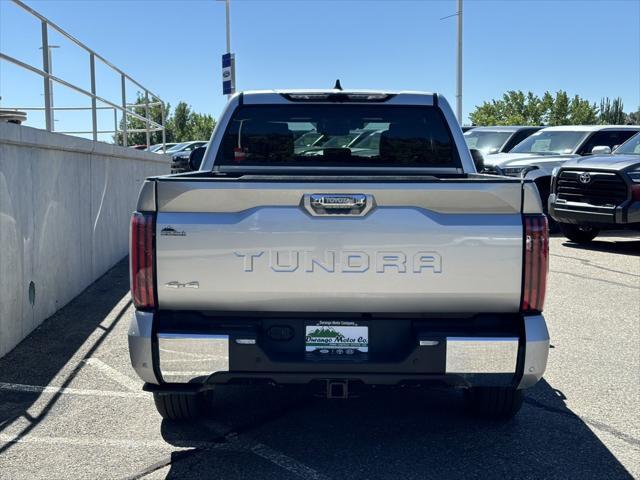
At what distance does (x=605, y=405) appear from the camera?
187 inches

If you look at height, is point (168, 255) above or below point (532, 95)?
below

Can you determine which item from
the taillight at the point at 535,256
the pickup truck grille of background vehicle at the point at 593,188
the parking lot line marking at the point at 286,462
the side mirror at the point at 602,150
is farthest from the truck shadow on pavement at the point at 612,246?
the parking lot line marking at the point at 286,462

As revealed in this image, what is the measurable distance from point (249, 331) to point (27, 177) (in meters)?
3.87

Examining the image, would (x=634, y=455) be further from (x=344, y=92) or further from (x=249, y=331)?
(x=344, y=92)

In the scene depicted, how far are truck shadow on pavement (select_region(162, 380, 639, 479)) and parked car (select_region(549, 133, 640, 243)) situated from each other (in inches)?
291

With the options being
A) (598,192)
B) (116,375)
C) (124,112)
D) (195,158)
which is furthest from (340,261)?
(598,192)

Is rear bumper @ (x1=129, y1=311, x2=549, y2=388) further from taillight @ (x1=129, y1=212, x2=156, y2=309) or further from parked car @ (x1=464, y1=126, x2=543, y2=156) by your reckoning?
parked car @ (x1=464, y1=126, x2=543, y2=156)

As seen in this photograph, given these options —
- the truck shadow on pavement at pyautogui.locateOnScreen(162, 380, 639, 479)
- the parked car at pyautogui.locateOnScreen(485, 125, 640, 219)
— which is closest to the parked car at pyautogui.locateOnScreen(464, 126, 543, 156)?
the parked car at pyautogui.locateOnScreen(485, 125, 640, 219)

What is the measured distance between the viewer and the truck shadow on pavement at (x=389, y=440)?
12.3ft

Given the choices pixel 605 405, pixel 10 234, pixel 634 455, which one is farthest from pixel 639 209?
pixel 10 234

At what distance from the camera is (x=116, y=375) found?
5.43 meters

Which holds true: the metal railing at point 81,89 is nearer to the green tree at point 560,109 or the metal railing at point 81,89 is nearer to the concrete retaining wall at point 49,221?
the concrete retaining wall at point 49,221

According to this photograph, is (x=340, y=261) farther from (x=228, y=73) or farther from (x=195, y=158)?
(x=228, y=73)

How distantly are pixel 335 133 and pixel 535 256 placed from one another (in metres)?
2.27
